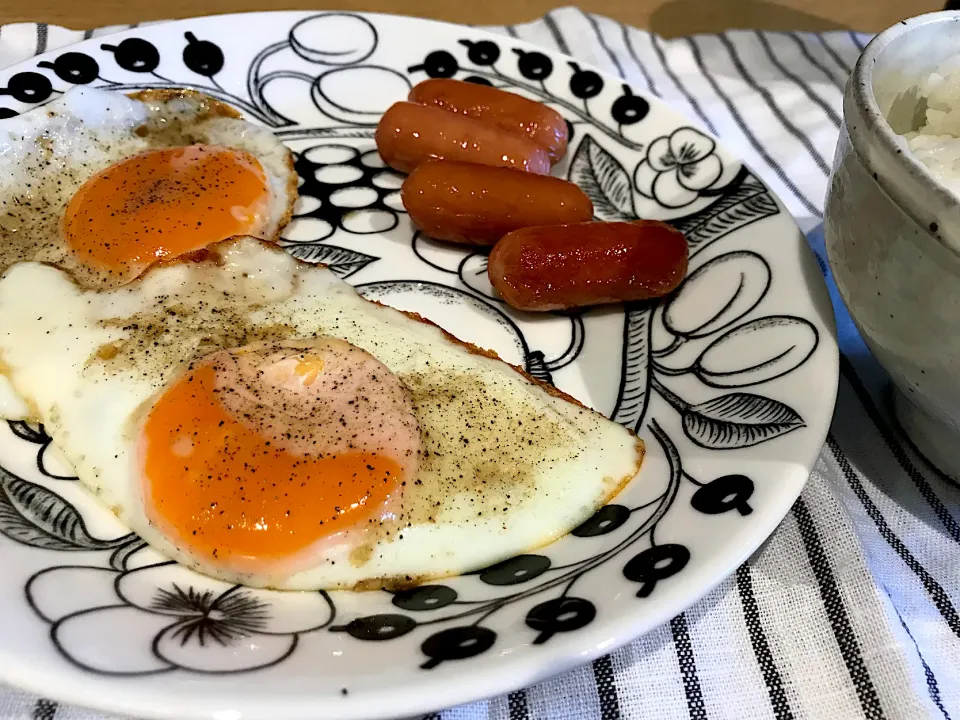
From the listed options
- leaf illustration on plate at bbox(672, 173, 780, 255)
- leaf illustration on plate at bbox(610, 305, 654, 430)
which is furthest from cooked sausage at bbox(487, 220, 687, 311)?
leaf illustration on plate at bbox(672, 173, 780, 255)

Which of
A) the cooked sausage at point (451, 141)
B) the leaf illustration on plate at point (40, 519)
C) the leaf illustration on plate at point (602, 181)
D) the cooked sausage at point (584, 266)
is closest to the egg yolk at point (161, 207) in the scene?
the cooked sausage at point (451, 141)

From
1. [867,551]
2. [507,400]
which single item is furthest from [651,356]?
[867,551]

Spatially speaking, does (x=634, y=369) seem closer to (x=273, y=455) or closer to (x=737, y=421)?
(x=737, y=421)

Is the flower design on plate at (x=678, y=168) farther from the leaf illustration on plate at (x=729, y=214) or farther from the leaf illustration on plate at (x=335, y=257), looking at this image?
the leaf illustration on plate at (x=335, y=257)

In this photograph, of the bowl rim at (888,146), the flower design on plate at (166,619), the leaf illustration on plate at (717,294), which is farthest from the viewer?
the leaf illustration on plate at (717,294)

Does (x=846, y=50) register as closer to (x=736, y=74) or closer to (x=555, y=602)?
(x=736, y=74)

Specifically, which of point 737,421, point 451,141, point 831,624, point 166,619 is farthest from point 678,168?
point 166,619
